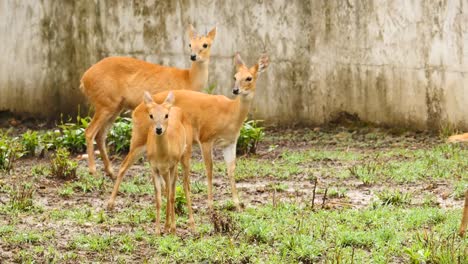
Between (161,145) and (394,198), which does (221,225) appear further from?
(394,198)

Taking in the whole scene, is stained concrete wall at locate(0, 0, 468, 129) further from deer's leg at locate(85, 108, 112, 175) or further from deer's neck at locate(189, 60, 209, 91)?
deer's leg at locate(85, 108, 112, 175)

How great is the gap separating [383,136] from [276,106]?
1.59 m

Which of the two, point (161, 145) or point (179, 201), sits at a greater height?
point (161, 145)

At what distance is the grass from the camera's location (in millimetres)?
7105

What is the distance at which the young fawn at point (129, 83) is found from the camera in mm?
11141

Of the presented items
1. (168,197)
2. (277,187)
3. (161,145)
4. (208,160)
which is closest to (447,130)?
(277,187)

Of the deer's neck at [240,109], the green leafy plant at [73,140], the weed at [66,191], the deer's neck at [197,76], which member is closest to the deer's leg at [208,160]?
the deer's neck at [240,109]

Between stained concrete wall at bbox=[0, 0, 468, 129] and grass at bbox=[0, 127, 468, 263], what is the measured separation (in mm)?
947

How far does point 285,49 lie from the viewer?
13.6m

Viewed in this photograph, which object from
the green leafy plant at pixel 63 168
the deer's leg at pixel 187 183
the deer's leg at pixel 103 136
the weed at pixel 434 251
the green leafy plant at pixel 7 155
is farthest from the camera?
the deer's leg at pixel 103 136

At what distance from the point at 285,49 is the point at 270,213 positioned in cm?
548

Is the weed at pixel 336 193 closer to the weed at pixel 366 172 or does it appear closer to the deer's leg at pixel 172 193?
the weed at pixel 366 172

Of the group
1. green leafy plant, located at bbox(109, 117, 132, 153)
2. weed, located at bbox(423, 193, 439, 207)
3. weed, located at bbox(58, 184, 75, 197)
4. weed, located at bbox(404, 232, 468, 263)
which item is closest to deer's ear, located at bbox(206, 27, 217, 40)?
green leafy plant, located at bbox(109, 117, 132, 153)

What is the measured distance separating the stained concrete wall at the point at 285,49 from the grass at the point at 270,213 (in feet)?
3.11
